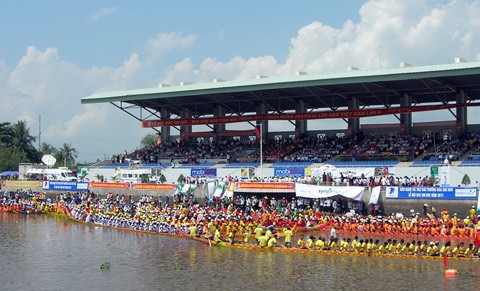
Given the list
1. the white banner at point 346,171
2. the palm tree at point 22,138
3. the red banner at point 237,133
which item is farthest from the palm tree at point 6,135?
the white banner at point 346,171

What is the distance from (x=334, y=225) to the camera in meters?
38.6

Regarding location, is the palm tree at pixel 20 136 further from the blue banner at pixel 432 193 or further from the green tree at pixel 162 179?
the blue banner at pixel 432 193

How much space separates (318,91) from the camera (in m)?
54.9

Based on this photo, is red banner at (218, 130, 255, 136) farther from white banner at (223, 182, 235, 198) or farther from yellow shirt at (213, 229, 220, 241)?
yellow shirt at (213, 229, 220, 241)

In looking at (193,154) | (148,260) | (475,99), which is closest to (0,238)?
(148,260)

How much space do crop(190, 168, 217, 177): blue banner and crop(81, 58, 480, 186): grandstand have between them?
50 centimetres

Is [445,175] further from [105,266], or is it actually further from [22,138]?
[22,138]

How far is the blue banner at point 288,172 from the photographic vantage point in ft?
166

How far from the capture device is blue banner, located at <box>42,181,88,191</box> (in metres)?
57.9

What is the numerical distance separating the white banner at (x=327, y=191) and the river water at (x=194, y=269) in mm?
10551

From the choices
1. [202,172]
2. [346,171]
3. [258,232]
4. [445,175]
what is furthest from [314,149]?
[258,232]

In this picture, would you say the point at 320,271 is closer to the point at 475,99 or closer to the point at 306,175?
the point at 306,175

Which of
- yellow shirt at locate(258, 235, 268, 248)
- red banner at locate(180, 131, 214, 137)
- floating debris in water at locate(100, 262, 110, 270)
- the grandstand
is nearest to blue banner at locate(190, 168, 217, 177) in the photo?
the grandstand

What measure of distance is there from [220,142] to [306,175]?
18.1 meters
